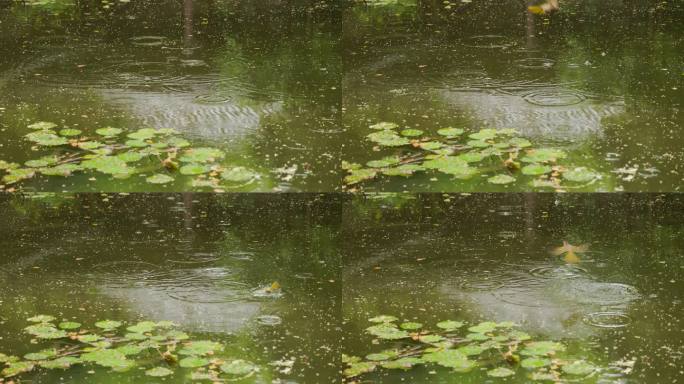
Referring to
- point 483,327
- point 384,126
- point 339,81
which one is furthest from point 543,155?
point 339,81

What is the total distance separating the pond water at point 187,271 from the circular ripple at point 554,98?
3.89 ft

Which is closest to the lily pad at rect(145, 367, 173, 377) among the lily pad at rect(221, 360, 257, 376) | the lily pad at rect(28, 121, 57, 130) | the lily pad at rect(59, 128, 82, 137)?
the lily pad at rect(221, 360, 257, 376)

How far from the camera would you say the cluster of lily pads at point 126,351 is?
407cm

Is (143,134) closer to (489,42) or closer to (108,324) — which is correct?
(108,324)

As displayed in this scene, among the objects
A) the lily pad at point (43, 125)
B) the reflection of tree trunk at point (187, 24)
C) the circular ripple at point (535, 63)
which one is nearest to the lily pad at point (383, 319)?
the lily pad at point (43, 125)

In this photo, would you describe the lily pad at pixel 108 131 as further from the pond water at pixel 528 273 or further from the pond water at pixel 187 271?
the pond water at pixel 528 273

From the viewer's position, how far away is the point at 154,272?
14.9ft

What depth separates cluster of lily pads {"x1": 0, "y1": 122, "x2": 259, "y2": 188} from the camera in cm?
489

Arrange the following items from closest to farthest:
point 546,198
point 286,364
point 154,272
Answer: point 286,364, point 154,272, point 546,198

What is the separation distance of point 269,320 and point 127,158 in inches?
42.7

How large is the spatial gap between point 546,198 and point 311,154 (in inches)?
38.3

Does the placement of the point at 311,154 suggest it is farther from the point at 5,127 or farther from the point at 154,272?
the point at 5,127

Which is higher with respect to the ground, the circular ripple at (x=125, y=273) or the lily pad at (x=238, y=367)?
the circular ripple at (x=125, y=273)

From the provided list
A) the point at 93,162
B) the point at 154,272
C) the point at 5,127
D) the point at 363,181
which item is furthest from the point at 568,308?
the point at 5,127
